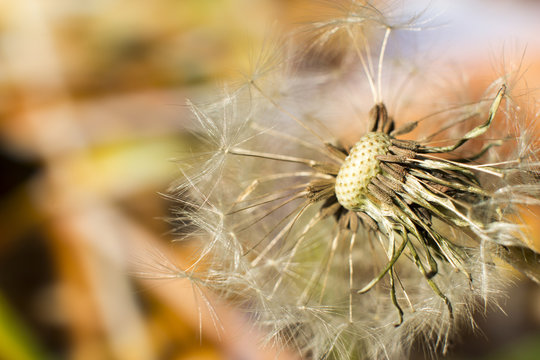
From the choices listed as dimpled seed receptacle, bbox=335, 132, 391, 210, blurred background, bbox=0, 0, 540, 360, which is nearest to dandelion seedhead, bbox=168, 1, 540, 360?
dimpled seed receptacle, bbox=335, 132, 391, 210

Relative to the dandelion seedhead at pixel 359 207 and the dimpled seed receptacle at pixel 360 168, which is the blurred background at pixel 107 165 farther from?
the dimpled seed receptacle at pixel 360 168

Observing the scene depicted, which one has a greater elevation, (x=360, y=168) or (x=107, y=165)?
(x=360, y=168)

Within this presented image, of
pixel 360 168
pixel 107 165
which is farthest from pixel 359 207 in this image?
pixel 107 165

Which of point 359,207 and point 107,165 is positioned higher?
point 359,207

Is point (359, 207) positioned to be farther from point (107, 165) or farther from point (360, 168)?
point (107, 165)

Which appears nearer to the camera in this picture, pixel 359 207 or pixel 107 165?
pixel 359 207

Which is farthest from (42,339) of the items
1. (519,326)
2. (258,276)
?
(519,326)
